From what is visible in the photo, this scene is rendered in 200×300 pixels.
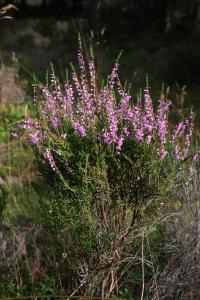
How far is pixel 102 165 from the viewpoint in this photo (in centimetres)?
303

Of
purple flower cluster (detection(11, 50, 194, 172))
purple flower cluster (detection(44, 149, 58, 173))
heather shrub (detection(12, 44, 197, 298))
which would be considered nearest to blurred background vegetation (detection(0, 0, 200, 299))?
heather shrub (detection(12, 44, 197, 298))

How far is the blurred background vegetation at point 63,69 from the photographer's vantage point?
3.92 meters

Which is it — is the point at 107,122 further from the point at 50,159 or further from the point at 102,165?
the point at 50,159

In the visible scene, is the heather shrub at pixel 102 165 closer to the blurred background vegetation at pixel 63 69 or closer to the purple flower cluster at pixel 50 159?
the purple flower cluster at pixel 50 159

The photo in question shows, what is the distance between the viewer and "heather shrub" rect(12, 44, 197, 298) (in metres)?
3.03

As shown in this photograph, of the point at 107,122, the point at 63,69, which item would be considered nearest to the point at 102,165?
the point at 107,122

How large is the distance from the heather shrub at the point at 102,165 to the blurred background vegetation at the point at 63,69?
294 mm

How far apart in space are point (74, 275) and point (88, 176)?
36.7 inches

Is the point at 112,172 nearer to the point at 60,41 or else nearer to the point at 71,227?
the point at 71,227

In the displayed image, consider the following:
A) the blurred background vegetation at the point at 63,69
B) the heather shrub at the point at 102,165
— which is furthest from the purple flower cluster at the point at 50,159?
the blurred background vegetation at the point at 63,69

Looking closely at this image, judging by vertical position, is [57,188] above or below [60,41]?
above

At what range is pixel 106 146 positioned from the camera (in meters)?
3.08

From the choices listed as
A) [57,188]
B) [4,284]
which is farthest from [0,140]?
[57,188]

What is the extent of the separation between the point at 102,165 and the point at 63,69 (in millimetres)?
8737
